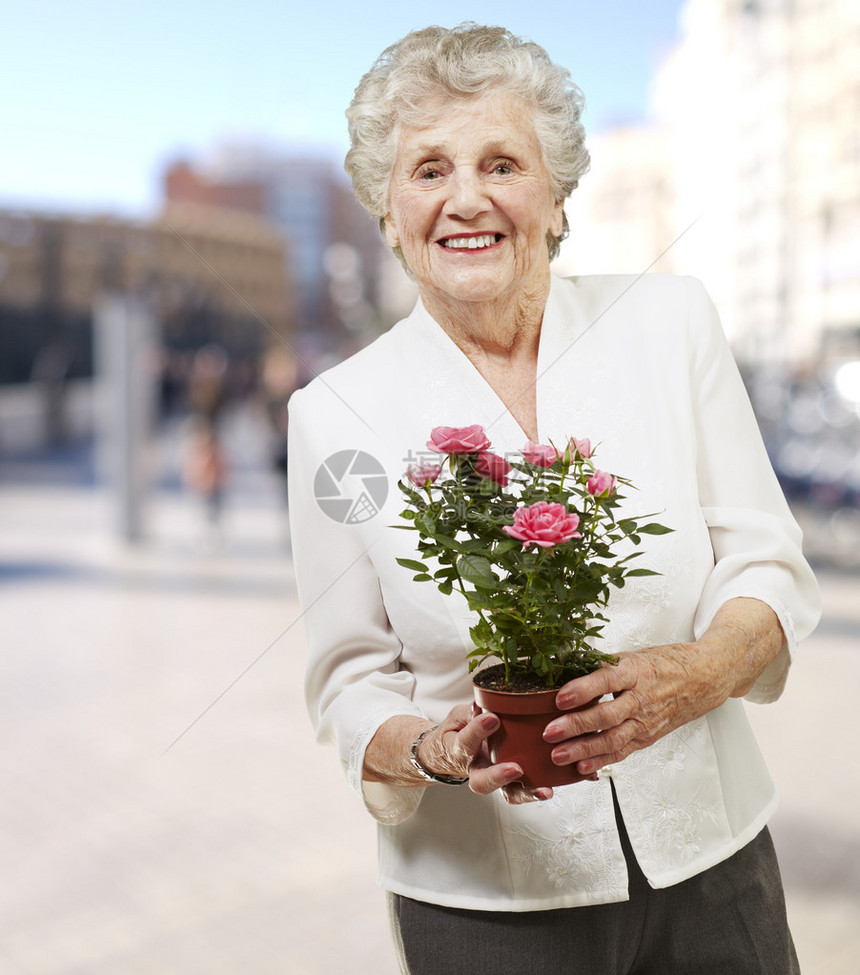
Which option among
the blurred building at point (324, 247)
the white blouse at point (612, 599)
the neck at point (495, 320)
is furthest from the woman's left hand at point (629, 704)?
the blurred building at point (324, 247)

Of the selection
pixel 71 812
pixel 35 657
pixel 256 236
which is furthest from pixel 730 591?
→ pixel 35 657

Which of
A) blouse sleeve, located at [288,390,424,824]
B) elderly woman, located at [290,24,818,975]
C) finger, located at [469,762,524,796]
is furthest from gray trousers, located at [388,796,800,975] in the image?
finger, located at [469,762,524,796]

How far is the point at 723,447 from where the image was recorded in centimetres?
119

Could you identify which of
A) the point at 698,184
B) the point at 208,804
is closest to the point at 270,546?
the point at 208,804

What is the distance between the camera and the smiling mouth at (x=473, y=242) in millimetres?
1175

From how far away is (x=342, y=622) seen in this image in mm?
1200

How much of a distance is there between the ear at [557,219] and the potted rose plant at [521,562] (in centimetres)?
31

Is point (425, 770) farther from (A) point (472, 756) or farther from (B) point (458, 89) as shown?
(B) point (458, 89)

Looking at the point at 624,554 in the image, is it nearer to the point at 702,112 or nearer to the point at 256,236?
the point at 702,112

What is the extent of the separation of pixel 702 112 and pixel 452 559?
1.11 metres

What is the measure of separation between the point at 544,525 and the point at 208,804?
3.27 metres

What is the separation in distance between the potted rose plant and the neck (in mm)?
243

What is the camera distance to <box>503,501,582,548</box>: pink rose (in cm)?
96

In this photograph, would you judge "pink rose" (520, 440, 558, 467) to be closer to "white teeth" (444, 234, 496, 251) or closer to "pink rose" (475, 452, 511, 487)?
"pink rose" (475, 452, 511, 487)
